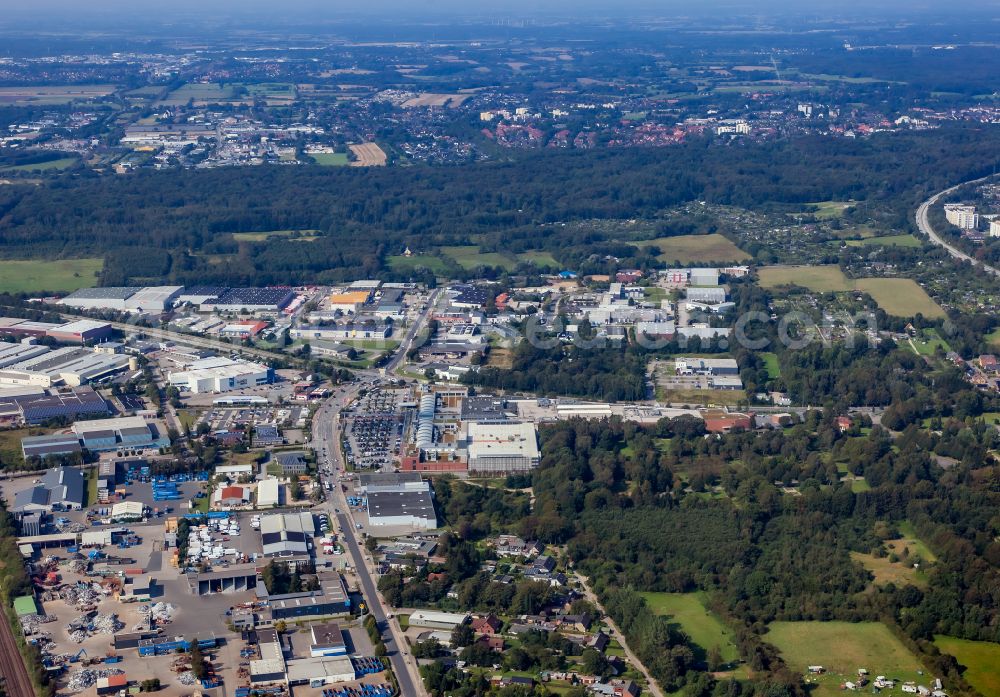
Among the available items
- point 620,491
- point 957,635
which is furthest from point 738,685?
point 620,491

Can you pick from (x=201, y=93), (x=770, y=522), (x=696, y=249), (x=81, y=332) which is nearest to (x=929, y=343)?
(x=696, y=249)

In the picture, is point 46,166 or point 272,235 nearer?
point 272,235

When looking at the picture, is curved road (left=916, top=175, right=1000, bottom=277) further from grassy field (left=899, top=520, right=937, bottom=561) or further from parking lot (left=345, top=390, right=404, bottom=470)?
parking lot (left=345, top=390, right=404, bottom=470)

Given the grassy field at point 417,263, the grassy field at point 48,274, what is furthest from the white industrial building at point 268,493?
the grassy field at point 417,263

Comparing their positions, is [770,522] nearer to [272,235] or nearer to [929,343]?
[929,343]

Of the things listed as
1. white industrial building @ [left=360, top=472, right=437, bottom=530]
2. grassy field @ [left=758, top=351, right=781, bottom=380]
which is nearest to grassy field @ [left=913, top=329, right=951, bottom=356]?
grassy field @ [left=758, top=351, right=781, bottom=380]

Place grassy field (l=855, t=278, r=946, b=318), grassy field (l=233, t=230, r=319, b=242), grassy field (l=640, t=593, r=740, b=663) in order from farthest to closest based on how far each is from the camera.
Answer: grassy field (l=233, t=230, r=319, b=242) < grassy field (l=855, t=278, r=946, b=318) < grassy field (l=640, t=593, r=740, b=663)
